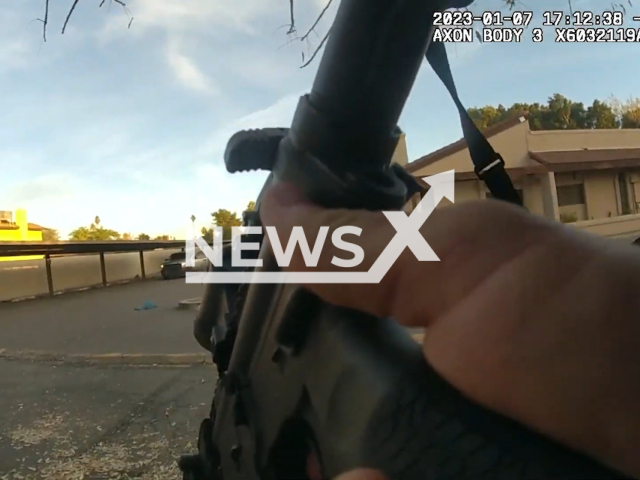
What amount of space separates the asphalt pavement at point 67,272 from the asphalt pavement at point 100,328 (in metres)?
2.77

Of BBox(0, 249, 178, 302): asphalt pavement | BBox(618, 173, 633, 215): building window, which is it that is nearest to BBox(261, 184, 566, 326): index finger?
BBox(618, 173, 633, 215): building window

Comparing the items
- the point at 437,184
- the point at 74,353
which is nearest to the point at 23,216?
the point at 74,353

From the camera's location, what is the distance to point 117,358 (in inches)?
239

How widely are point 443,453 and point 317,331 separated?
300 mm

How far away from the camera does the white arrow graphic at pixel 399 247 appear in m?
0.58

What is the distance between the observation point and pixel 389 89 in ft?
2.67

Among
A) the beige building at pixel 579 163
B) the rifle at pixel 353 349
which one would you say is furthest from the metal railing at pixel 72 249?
the rifle at pixel 353 349

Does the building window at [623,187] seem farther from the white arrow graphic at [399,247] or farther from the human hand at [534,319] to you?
the human hand at [534,319]

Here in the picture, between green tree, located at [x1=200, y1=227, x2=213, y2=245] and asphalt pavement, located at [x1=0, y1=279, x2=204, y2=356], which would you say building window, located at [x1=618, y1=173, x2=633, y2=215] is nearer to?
asphalt pavement, located at [x1=0, y1=279, x2=204, y2=356]

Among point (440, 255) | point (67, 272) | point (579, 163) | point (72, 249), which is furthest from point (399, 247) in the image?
point (67, 272)

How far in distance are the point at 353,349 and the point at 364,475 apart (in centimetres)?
17

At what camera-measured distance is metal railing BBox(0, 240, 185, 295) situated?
1708 centimetres

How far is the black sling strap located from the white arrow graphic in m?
0.07

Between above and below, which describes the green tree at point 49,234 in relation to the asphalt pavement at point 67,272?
above
